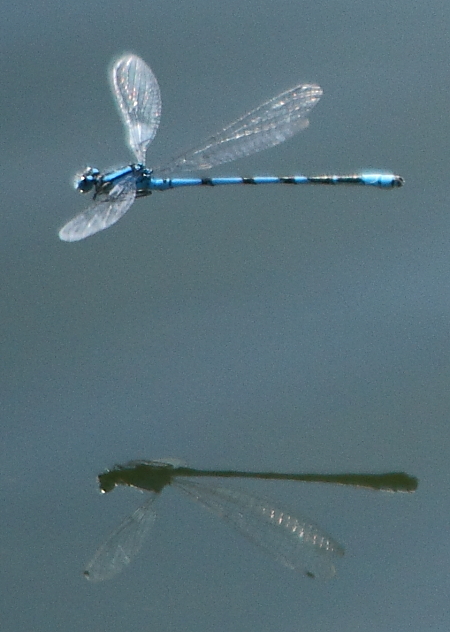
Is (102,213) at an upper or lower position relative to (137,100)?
lower

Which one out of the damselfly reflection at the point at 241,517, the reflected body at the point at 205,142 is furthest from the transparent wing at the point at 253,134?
the damselfly reflection at the point at 241,517

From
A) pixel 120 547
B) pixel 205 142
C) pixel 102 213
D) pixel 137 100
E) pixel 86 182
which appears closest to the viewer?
pixel 120 547

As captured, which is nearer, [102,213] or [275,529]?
[275,529]

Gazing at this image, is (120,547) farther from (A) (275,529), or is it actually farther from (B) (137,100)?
(B) (137,100)

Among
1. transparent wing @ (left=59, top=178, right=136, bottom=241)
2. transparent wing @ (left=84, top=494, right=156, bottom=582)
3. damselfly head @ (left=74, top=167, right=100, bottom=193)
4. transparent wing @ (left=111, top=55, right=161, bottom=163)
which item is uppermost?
transparent wing @ (left=111, top=55, right=161, bottom=163)

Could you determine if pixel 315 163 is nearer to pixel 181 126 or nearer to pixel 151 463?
pixel 181 126

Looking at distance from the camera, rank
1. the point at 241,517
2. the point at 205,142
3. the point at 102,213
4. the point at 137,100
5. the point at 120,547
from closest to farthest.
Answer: the point at 120,547 < the point at 241,517 < the point at 102,213 < the point at 137,100 < the point at 205,142

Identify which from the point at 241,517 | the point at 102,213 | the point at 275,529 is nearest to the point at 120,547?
the point at 241,517

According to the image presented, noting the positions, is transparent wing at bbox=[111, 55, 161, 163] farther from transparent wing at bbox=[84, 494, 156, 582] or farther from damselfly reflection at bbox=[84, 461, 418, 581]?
transparent wing at bbox=[84, 494, 156, 582]

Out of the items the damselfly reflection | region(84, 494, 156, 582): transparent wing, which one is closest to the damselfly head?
the damselfly reflection
